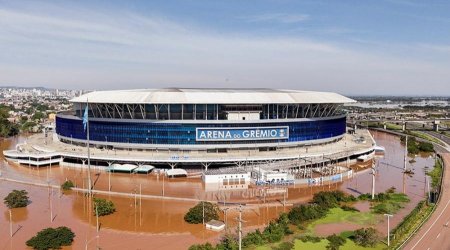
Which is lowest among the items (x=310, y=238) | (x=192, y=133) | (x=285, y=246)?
(x=310, y=238)

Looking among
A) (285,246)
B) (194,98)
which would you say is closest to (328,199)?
(285,246)

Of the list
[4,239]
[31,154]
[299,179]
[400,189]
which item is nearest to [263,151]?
[299,179]

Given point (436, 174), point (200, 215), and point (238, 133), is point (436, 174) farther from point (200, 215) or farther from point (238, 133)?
point (200, 215)

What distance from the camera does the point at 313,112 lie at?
9294 cm

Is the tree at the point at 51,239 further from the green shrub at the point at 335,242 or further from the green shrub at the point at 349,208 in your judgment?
the green shrub at the point at 349,208

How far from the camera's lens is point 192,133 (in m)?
79.1

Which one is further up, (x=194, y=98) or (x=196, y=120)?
(x=194, y=98)

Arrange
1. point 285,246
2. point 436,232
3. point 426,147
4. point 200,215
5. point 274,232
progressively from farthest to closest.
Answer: point 426,147
point 200,215
point 436,232
point 274,232
point 285,246

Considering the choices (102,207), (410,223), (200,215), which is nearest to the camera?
(410,223)

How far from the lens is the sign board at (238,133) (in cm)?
7875

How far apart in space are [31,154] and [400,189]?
69.2 m

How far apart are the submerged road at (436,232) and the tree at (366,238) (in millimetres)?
3045

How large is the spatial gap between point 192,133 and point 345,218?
37.7 metres

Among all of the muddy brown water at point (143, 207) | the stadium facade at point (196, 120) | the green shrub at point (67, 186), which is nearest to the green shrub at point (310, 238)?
the muddy brown water at point (143, 207)
